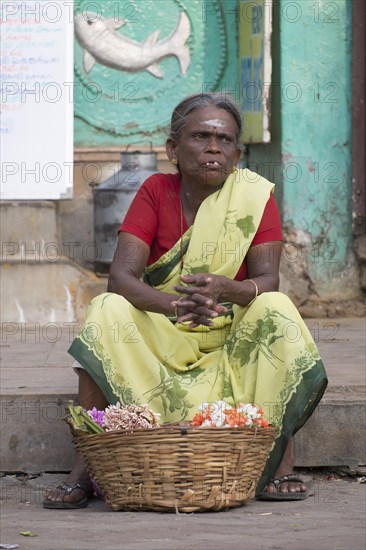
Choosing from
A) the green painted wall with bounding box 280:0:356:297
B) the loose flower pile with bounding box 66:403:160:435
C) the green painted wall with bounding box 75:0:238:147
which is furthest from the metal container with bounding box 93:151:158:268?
the loose flower pile with bounding box 66:403:160:435

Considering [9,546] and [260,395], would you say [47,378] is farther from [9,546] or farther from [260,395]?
[9,546]

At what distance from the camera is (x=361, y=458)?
4629 mm

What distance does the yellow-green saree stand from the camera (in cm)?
411

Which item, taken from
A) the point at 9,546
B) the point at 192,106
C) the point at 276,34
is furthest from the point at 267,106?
the point at 9,546

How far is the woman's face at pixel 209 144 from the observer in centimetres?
440

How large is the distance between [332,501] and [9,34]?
399 centimetres

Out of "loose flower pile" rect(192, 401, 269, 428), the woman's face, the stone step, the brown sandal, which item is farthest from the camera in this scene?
the stone step

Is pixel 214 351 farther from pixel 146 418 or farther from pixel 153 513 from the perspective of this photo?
pixel 153 513

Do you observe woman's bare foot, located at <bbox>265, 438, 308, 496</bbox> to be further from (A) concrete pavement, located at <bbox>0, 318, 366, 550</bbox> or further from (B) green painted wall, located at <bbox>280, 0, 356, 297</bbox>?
(B) green painted wall, located at <bbox>280, 0, 356, 297</bbox>

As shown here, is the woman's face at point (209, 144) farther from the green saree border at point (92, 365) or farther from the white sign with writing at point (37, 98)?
the white sign with writing at point (37, 98)

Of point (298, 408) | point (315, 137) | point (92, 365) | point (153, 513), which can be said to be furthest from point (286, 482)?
point (315, 137)

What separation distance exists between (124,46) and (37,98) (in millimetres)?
693

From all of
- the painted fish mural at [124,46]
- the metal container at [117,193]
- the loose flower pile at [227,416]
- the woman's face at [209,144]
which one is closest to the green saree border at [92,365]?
the loose flower pile at [227,416]

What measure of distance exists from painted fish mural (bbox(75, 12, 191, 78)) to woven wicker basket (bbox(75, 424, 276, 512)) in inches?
154
